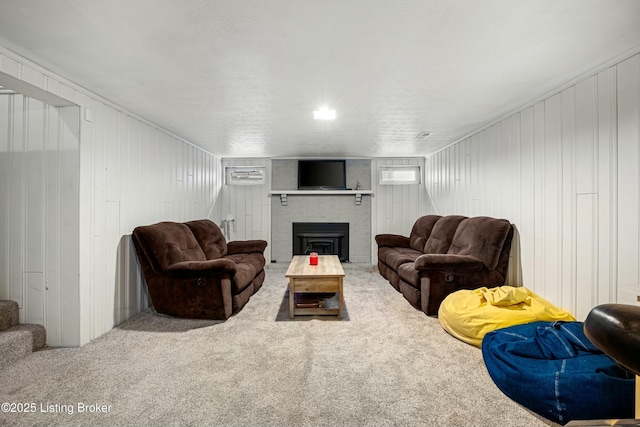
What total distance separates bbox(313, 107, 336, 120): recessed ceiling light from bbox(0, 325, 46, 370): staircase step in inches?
124

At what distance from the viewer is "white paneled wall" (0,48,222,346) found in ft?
7.83

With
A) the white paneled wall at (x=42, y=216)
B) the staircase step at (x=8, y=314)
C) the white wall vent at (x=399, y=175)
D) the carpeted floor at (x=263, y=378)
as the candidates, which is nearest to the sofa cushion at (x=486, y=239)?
the carpeted floor at (x=263, y=378)

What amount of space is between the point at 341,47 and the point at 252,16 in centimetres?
58

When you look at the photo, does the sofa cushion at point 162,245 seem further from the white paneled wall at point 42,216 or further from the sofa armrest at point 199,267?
the white paneled wall at point 42,216

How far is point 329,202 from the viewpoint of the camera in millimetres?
5945

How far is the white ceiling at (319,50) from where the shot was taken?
4.89 feet

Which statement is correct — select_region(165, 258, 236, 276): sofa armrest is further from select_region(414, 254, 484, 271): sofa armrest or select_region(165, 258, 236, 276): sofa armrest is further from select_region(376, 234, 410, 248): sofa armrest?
select_region(376, 234, 410, 248): sofa armrest

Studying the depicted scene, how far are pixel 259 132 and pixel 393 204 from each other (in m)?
3.22

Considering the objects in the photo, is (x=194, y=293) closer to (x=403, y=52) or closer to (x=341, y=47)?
(x=341, y=47)

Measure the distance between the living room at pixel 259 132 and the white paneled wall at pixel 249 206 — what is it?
81.2 inches

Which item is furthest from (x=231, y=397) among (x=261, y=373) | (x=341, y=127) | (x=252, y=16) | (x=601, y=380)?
(x=341, y=127)

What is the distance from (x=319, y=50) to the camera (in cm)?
186

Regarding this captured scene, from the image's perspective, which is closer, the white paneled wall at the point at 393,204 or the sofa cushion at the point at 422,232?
the sofa cushion at the point at 422,232

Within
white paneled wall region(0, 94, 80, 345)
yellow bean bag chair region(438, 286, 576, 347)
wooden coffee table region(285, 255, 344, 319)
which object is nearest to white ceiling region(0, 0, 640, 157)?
white paneled wall region(0, 94, 80, 345)
